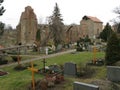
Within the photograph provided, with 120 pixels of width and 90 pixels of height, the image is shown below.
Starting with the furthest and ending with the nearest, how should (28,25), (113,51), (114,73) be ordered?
(28,25), (113,51), (114,73)

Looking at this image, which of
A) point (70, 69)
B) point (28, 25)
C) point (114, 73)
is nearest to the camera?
point (114, 73)

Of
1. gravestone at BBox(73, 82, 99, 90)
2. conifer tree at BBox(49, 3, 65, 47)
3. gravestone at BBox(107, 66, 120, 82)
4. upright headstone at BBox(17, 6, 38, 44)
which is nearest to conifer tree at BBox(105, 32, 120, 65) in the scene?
gravestone at BBox(107, 66, 120, 82)

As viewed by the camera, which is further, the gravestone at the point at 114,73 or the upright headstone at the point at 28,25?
the upright headstone at the point at 28,25

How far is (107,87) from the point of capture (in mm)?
11258

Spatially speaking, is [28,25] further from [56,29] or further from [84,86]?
[84,86]

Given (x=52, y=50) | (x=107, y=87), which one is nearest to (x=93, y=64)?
(x=107, y=87)

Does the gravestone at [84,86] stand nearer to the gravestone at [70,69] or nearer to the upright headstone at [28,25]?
the gravestone at [70,69]

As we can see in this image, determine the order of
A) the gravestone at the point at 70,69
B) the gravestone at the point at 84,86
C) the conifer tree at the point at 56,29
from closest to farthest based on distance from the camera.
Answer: the gravestone at the point at 84,86, the gravestone at the point at 70,69, the conifer tree at the point at 56,29

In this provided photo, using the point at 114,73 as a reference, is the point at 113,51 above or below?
above

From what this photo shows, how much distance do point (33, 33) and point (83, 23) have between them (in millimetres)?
20906

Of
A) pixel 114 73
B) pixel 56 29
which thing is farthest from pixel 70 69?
pixel 56 29

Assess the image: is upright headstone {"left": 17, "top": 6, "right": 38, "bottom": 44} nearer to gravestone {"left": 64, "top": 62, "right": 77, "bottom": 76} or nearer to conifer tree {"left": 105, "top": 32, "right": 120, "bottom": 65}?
conifer tree {"left": 105, "top": 32, "right": 120, "bottom": 65}

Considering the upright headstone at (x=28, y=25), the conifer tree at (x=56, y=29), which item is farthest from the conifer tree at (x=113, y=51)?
the upright headstone at (x=28, y=25)

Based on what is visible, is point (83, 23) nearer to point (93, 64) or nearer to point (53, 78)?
point (93, 64)
